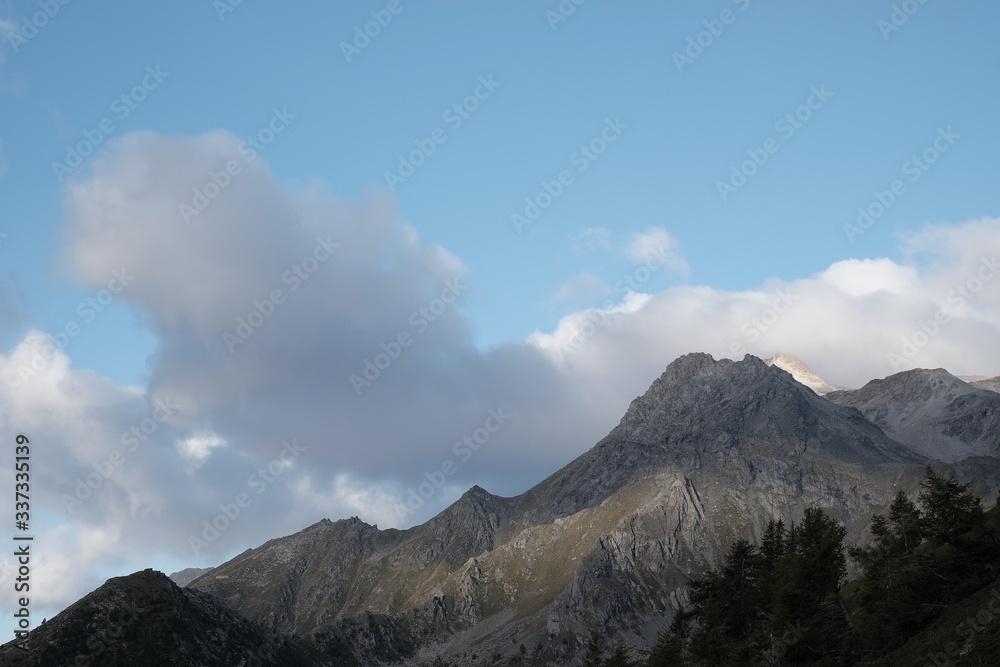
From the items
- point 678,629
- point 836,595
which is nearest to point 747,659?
point 836,595

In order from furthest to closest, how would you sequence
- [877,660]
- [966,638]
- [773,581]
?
1. [773,581]
2. [877,660]
3. [966,638]

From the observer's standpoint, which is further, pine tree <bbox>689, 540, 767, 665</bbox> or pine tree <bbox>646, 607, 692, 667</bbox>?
pine tree <bbox>646, 607, 692, 667</bbox>

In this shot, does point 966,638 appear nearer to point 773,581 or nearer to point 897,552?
point 773,581

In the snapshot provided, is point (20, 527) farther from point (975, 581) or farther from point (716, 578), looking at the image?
point (975, 581)

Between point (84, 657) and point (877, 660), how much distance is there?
186899 mm

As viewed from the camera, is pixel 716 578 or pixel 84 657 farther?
pixel 84 657

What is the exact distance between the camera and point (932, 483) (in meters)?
78.9

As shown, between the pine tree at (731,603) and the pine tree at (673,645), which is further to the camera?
the pine tree at (673,645)

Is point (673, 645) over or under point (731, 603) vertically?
under

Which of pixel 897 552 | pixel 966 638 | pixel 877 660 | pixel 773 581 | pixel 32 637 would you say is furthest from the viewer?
pixel 32 637

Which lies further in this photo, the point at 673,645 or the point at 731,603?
the point at 673,645

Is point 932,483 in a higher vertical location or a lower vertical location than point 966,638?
higher

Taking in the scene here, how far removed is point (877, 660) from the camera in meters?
66.7

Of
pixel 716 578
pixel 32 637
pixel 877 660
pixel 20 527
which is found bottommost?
pixel 877 660
